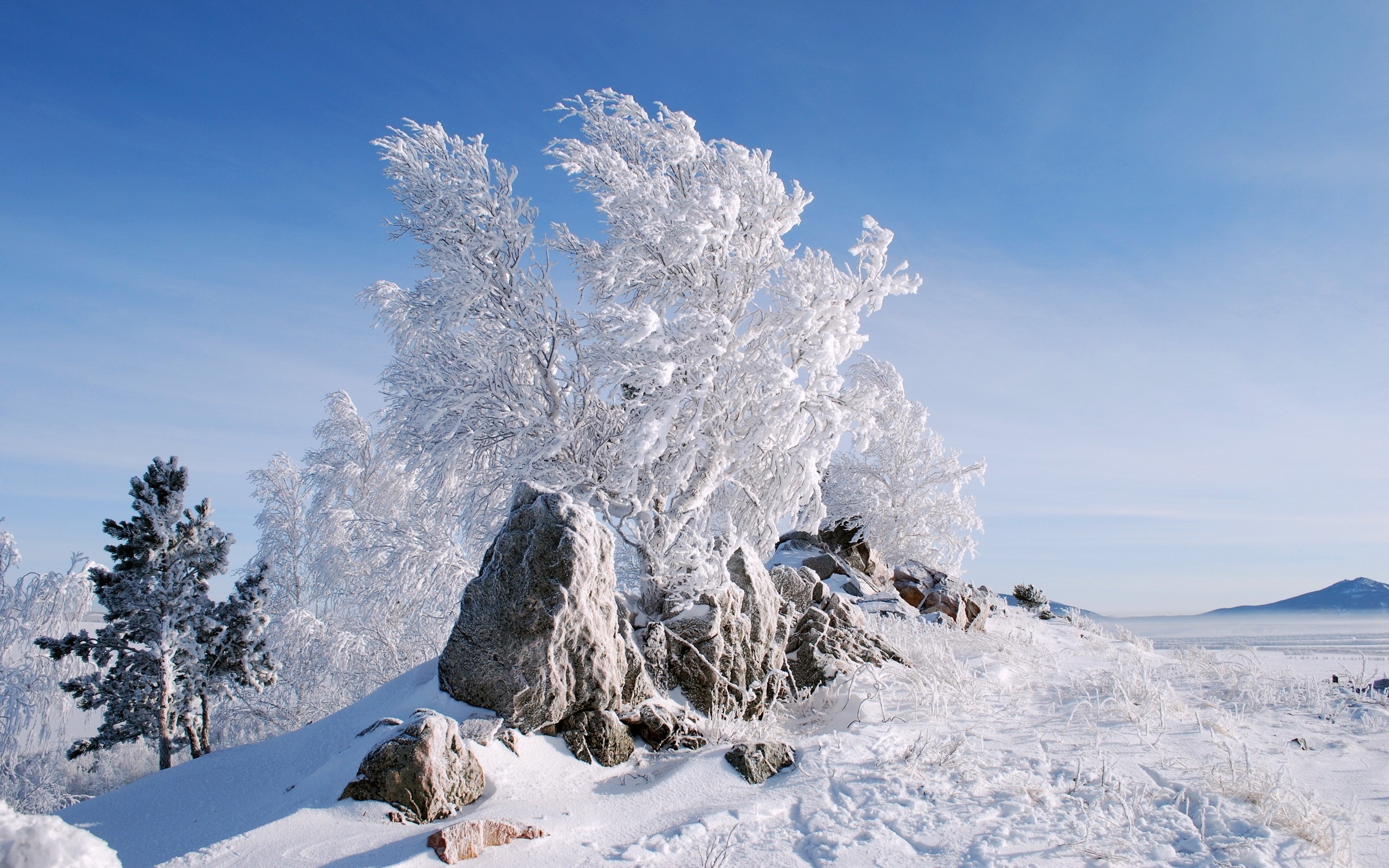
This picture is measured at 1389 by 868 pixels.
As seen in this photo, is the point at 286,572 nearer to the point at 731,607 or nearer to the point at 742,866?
the point at 731,607

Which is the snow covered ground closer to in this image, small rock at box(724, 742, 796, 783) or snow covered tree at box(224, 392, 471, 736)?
small rock at box(724, 742, 796, 783)

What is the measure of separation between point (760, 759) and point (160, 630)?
1057 centimetres

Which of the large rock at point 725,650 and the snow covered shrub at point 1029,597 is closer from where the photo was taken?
the large rock at point 725,650

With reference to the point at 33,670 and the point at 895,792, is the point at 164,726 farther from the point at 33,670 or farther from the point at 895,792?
the point at 895,792

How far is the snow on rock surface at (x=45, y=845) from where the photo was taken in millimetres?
2207

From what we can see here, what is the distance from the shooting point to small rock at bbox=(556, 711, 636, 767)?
6.19 metres

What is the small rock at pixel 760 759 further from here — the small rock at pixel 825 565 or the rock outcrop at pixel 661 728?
the small rock at pixel 825 565

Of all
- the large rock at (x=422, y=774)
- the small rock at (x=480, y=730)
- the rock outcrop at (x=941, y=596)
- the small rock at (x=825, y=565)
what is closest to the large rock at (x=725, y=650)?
the small rock at (x=480, y=730)

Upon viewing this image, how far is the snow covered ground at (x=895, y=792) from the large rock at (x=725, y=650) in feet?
1.63

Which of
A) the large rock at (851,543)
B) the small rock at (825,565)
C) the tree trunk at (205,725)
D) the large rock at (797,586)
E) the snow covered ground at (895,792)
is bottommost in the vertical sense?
the tree trunk at (205,725)

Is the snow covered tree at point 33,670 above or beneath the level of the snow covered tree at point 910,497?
beneath

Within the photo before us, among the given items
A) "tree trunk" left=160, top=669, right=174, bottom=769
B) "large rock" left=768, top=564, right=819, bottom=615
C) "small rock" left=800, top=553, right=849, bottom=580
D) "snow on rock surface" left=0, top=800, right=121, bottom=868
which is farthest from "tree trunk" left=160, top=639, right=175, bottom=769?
"small rock" left=800, top=553, right=849, bottom=580

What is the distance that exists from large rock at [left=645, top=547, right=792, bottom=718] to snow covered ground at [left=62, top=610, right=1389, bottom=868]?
497 millimetres

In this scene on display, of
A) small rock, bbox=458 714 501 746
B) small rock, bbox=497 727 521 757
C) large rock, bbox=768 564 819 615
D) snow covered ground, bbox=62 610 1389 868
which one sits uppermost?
large rock, bbox=768 564 819 615
